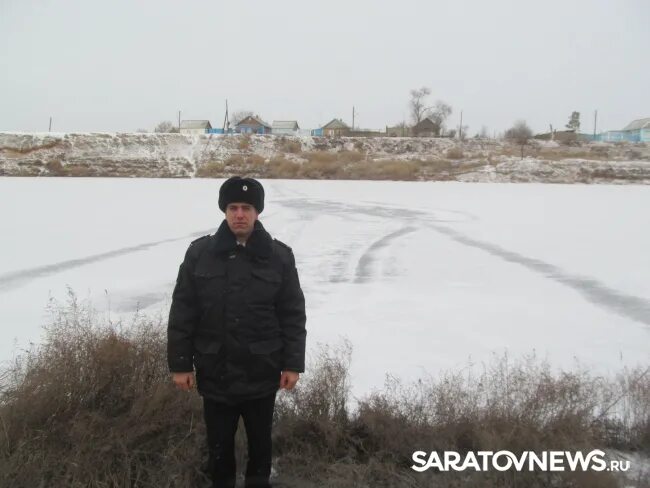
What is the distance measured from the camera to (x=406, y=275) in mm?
7934

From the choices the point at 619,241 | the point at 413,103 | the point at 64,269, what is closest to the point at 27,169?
the point at 64,269

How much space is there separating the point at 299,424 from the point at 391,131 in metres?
69.5

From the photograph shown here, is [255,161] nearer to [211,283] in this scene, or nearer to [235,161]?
[235,161]

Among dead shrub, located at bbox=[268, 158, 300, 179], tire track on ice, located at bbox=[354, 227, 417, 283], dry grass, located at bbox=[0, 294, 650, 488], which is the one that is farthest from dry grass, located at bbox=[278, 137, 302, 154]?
dry grass, located at bbox=[0, 294, 650, 488]

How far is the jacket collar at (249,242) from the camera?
8.52 ft

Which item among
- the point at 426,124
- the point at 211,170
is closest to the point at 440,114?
the point at 426,124

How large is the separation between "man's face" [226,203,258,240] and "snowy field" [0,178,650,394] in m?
1.97

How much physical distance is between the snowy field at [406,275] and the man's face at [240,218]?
1.97 metres

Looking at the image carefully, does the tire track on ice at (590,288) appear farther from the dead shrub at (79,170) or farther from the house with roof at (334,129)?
the house with roof at (334,129)

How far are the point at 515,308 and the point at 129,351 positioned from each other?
4.68m

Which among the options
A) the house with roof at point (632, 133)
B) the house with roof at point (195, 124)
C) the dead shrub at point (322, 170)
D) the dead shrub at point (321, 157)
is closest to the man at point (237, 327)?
the dead shrub at point (322, 170)

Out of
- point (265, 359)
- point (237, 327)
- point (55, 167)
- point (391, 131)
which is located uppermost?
point (391, 131)

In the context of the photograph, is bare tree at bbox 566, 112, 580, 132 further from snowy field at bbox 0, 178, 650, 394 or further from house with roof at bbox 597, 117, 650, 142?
snowy field at bbox 0, 178, 650, 394

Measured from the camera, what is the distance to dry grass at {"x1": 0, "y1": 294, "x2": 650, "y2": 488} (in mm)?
2789
